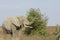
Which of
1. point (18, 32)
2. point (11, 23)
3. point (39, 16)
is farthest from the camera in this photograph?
point (39, 16)

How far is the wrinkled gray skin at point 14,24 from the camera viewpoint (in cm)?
2298

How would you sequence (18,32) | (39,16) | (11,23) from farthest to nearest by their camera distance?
1. (39,16)
2. (11,23)
3. (18,32)

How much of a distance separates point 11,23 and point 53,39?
12.6ft

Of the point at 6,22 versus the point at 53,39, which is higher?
the point at 6,22

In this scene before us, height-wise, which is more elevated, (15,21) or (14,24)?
(15,21)

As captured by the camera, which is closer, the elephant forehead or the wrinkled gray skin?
the wrinkled gray skin

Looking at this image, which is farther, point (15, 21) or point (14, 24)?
point (14, 24)

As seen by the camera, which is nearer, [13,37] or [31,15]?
[13,37]

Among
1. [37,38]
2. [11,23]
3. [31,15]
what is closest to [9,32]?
[11,23]

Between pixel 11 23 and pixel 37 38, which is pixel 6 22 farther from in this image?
pixel 37 38

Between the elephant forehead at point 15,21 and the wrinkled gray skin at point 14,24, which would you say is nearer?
the wrinkled gray skin at point 14,24

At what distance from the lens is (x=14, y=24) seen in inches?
938

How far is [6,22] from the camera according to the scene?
968 inches

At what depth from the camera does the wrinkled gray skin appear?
75.4 feet
